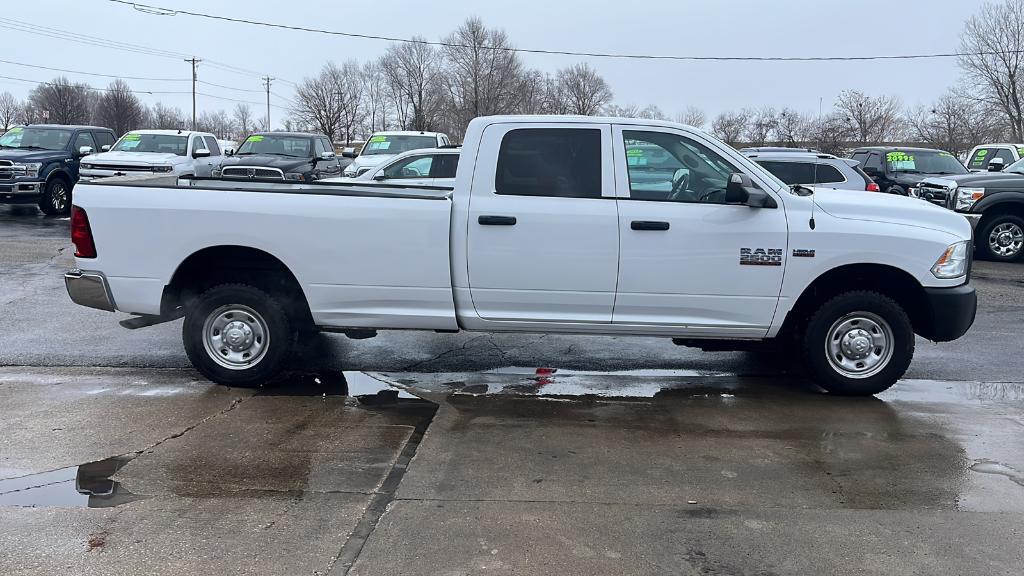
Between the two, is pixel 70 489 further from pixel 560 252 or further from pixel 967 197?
pixel 967 197

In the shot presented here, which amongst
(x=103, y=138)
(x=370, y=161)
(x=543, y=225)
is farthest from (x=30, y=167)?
(x=543, y=225)

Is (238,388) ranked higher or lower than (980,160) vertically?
lower

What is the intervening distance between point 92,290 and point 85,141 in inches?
620

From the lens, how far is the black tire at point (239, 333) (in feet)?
20.6

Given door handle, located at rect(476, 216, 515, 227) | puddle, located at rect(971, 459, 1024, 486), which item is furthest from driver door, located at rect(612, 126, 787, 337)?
puddle, located at rect(971, 459, 1024, 486)

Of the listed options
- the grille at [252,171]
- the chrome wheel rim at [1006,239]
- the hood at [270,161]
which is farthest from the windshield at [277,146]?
the chrome wheel rim at [1006,239]

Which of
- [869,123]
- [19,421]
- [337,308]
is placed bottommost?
[19,421]

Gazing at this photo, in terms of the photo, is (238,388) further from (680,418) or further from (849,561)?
(849,561)

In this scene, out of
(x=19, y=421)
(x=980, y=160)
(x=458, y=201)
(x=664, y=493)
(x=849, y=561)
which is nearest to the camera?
(x=849, y=561)

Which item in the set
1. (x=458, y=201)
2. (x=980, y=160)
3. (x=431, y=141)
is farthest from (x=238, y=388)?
(x=980, y=160)

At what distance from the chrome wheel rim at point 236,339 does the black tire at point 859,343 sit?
4055 mm

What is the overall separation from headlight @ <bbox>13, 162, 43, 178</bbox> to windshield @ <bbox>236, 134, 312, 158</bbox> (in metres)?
4.13

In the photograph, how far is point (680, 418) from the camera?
5.86 metres

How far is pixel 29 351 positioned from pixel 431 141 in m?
14.9
